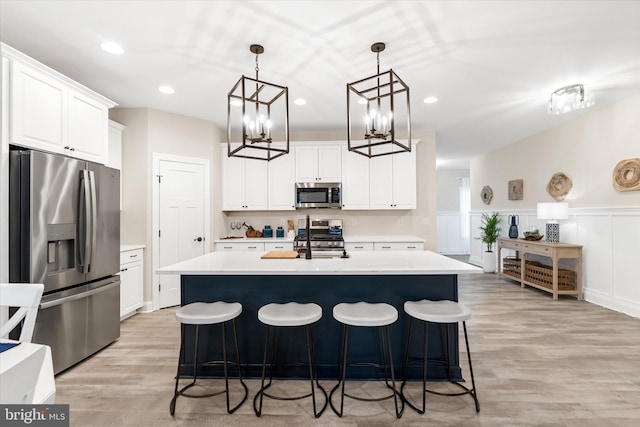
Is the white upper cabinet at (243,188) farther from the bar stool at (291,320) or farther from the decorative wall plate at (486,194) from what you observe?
the decorative wall plate at (486,194)

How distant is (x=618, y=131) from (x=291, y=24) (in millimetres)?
4459

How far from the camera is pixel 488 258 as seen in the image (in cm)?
670

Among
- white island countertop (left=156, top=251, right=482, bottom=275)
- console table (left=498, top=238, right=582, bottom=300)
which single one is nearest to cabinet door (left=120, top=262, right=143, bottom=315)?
white island countertop (left=156, top=251, right=482, bottom=275)

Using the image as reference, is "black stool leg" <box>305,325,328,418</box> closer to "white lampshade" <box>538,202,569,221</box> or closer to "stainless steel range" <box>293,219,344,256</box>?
"stainless steel range" <box>293,219,344,256</box>

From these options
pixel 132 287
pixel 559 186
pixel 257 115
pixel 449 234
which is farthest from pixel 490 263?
pixel 132 287

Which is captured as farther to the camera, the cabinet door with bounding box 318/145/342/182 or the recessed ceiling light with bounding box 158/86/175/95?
the cabinet door with bounding box 318/145/342/182

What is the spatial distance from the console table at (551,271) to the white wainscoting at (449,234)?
13.1ft

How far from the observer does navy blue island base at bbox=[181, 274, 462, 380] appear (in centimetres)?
239

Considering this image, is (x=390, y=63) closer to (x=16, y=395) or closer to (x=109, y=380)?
(x=16, y=395)

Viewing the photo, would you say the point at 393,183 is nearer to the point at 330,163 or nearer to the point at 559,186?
the point at 330,163

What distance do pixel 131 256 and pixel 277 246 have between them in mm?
1867

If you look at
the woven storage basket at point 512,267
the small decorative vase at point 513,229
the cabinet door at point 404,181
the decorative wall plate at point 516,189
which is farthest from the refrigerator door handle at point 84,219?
the decorative wall plate at point 516,189

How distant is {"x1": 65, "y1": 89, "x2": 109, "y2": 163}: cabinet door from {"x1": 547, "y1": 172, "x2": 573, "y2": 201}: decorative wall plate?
6253 mm

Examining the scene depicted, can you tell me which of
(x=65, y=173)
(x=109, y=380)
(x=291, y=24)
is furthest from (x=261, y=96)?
(x=109, y=380)
